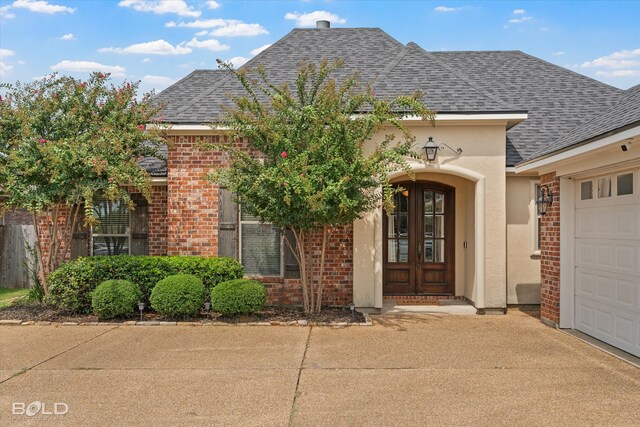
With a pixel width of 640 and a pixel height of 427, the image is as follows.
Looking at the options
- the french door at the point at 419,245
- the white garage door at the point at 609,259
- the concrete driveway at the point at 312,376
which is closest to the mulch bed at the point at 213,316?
the concrete driveway at the point at 312,376

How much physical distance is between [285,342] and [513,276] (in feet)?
16.9

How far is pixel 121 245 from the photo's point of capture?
34.4 feet

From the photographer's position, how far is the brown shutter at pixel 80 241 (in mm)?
10477

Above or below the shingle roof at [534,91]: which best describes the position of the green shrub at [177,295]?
below

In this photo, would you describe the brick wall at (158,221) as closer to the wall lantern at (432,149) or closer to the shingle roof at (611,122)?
the wall lantern at (432,149)

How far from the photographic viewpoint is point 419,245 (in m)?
10.8

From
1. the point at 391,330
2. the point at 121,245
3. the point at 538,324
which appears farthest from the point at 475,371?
the point at 121,245

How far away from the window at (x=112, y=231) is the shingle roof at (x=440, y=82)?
2294mm

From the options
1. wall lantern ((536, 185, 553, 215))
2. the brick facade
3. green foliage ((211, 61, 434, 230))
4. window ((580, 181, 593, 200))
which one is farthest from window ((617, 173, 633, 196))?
the brick facade

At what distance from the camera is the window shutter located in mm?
9516

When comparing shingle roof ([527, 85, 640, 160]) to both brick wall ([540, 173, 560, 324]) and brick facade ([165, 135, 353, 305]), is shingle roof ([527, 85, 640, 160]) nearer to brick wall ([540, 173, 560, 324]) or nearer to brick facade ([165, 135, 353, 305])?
brick wall ([540, 173, 560, 324])

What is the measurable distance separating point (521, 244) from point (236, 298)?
5580 millimetres

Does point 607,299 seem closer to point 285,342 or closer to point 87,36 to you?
point 285,342

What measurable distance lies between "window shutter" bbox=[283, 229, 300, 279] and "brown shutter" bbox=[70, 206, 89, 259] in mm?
4268
